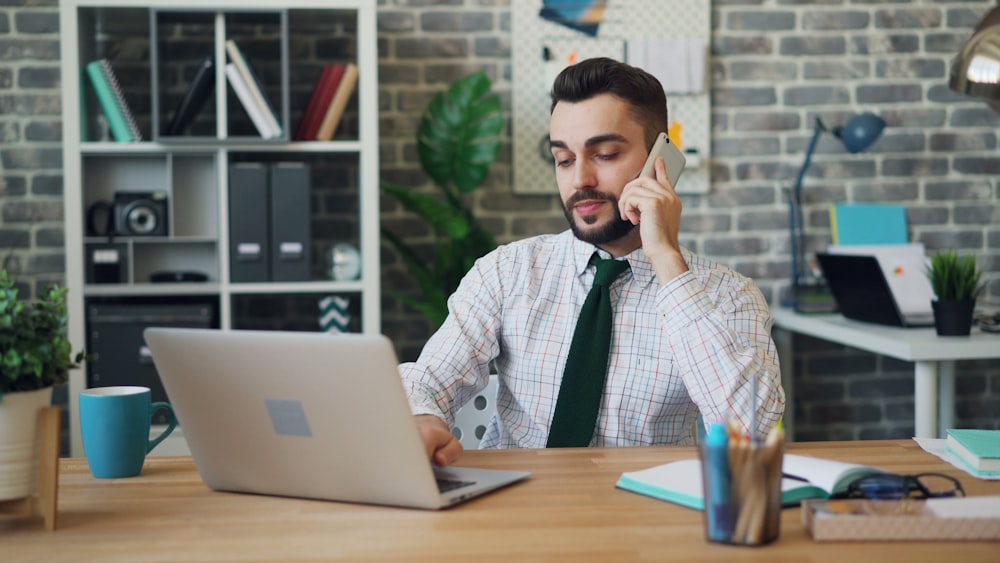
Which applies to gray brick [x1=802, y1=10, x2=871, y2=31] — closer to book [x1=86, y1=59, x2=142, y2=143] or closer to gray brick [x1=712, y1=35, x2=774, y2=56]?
gray brick [x1=712, y1=35, x2=774, y2=56]

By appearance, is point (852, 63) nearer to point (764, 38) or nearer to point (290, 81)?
point (764, 38)

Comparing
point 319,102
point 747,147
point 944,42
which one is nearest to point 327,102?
point 319,102

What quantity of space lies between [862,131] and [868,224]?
39 centimetres

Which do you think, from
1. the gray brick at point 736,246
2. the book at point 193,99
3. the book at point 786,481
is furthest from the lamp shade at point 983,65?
the book at point 193,99

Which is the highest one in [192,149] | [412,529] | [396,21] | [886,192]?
[396,21]

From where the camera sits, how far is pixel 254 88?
123 inches

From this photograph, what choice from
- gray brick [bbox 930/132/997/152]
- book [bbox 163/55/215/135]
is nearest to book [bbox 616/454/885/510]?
book [bbox 163/55/215/135]

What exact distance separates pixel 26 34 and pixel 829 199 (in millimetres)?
2834

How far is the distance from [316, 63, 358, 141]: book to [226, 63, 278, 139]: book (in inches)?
6.3

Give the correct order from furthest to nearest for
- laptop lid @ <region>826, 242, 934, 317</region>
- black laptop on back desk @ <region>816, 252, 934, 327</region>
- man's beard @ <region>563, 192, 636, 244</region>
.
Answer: laptop lid @ <region>826, 242, 934, 317</region> → black laptop on back desk @ <region>816, 252, 934, 327</region> → man's beard @ <region>563, 192, 636, 244</region>

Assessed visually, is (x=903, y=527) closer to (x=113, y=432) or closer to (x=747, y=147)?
(x=113, y=432)

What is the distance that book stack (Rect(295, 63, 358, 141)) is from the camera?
321 centimetres

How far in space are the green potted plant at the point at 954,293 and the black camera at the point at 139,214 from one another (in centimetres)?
225

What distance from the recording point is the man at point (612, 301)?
71.0 inches
